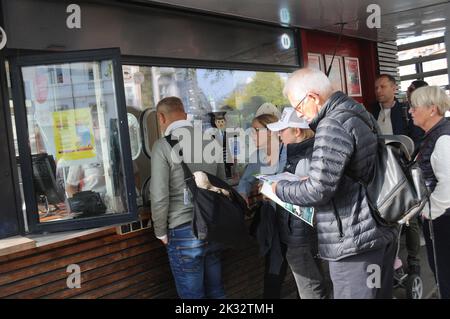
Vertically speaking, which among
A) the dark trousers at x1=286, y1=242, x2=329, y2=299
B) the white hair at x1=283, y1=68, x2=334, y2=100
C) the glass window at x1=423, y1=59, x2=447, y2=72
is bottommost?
the dark trousers at x1=286, y1=242, x2=329, y2=299

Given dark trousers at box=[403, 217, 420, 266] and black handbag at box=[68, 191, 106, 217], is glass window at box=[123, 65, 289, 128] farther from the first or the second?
dark trousers at box=[403, 217, 420, 266]

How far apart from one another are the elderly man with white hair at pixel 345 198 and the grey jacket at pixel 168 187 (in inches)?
36.6

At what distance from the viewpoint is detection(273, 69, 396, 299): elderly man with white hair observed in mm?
2137

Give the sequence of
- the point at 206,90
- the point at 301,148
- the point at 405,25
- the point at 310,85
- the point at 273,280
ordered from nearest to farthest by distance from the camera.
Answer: the point at 310,85
the point at 301,148
the point at 273,280
the point at 206,90
the point at 405,25

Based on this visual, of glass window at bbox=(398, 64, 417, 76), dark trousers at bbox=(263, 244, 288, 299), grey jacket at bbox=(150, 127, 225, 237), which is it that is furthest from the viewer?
glass window at bbox=(398, 64, 417, 76)

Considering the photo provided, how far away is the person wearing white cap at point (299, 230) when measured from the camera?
2.88 metres

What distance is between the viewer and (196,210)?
2.94 m

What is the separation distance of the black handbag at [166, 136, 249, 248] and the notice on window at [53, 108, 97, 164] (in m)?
0.63

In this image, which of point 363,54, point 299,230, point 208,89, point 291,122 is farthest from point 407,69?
point 299,230

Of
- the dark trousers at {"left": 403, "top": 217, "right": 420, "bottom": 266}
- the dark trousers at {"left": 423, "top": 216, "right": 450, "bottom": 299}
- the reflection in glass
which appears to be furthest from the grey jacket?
the dark trousers at {"left": 403, "top": 217, "right": 420, "bottom": 266}

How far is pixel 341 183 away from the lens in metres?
2.22

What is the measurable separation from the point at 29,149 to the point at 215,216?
4.16ft

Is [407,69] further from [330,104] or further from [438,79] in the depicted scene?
[330,104]
